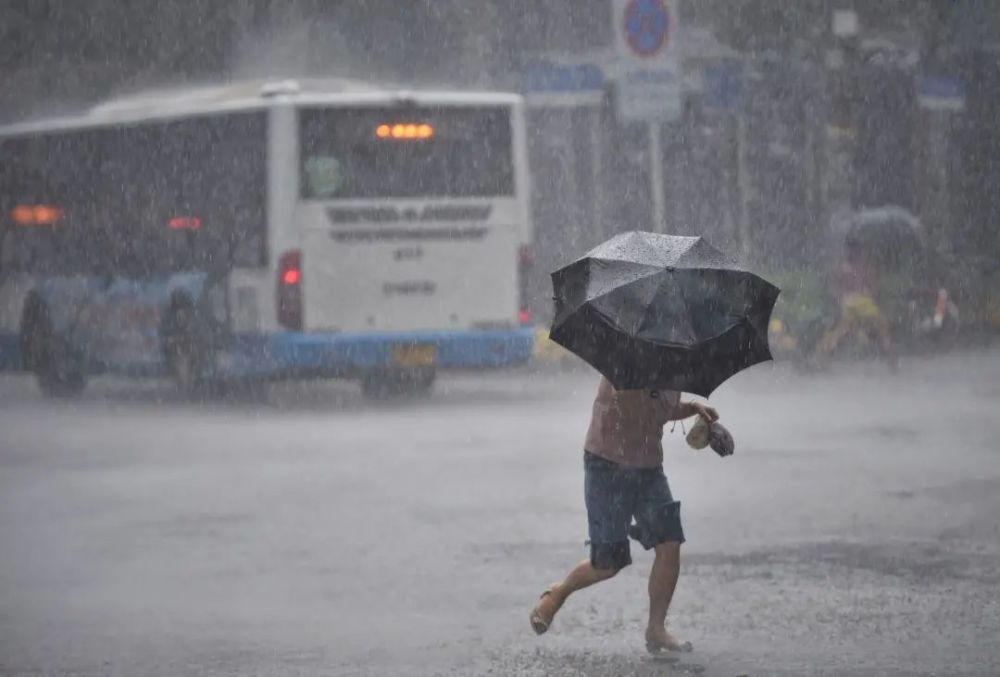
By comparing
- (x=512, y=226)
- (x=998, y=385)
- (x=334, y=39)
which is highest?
(x=334, y=39)

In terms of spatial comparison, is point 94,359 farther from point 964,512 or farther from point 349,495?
point 964,512

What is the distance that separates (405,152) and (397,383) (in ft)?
7.05

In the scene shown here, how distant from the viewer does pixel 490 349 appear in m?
18.5

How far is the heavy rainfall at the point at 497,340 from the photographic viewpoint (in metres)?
7.24

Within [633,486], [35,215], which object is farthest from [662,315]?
[35,215]

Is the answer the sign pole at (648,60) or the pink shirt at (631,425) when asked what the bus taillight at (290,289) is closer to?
the sign pole at (648,60)

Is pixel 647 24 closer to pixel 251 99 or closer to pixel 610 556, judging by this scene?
pixel 251 99

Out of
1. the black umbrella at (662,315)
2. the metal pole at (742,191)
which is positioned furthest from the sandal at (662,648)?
the metal pole at (742,191)

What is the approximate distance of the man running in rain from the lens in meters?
6.94

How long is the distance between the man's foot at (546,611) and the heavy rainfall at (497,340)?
0.02 m

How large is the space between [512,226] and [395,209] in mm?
1059

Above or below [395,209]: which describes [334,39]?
above

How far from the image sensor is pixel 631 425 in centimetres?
696

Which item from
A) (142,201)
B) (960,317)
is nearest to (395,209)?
(142,201)
